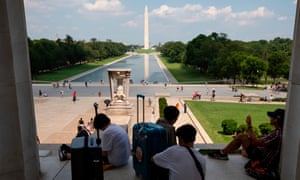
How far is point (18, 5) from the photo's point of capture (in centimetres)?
332

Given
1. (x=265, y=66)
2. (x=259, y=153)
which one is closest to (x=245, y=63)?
(x=265, y=66)

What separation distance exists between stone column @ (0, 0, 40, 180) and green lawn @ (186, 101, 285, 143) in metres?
9.61

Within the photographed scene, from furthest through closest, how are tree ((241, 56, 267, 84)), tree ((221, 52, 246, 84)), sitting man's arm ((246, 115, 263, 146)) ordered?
tree ((221, 52, 246, 84))
tree ((241, 56, 267, 84))
sitting man's arm ((246, 115, 263, 146))

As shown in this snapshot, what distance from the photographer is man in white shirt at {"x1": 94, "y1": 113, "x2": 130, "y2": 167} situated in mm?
3859

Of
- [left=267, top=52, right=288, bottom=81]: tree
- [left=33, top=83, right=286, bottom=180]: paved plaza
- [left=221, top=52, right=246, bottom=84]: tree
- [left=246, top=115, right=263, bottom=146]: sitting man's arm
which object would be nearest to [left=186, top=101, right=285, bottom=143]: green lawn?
[left=33, top=83, right=286, bottom=180]: paved plaza

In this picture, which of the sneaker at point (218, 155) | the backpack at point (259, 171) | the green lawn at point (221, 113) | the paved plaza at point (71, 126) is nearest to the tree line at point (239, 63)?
the paved plaza at point (71, 126)

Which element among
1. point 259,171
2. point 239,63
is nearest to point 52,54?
point 239,63

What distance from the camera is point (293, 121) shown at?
11.2 feet

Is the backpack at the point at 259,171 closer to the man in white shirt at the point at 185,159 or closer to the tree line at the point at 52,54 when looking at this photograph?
the man in white shirt at the point at 185,159

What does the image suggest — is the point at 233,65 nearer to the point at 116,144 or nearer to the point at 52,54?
the point at 52,54

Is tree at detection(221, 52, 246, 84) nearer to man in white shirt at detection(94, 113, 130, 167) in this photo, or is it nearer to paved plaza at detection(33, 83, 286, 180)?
paved plaza at detection(33, 83, 286, 180)

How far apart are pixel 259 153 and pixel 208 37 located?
5227cm

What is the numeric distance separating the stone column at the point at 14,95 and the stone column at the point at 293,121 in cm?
354

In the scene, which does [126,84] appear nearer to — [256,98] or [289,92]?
[289,92]
